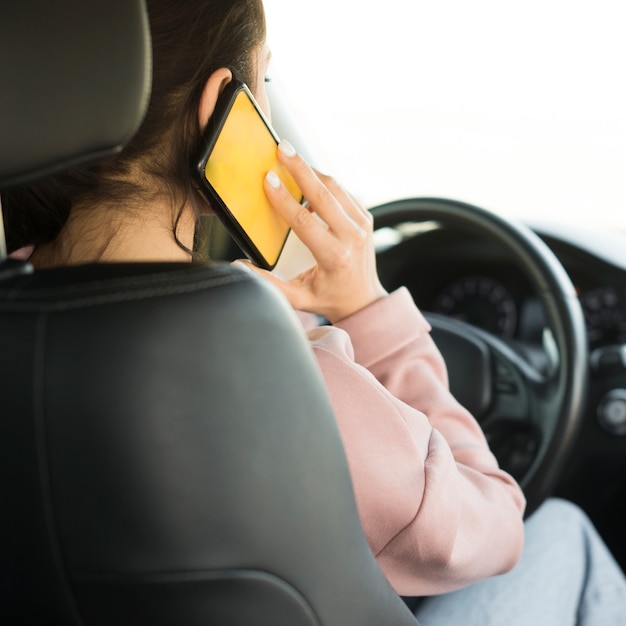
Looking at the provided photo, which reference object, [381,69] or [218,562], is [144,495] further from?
[381,69]

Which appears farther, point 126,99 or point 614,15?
point 614,15

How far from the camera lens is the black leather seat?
0.56m

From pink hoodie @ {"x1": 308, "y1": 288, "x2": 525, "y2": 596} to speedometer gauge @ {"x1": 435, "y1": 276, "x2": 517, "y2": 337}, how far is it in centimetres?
87

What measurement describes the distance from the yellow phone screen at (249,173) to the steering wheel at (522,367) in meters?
0.51

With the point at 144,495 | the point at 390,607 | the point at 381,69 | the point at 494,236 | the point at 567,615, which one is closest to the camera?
the point at 144,495

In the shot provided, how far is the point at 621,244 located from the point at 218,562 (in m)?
1.37

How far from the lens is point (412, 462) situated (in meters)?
0.75

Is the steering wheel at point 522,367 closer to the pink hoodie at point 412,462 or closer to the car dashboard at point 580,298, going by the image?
the car dashboard at point 580,298

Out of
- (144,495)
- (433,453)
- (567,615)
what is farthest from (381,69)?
(144,495)

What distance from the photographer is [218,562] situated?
60 centimetres

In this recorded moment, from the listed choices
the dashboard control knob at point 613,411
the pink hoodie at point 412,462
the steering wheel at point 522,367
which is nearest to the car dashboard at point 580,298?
the dashboard control knob at point 613,411

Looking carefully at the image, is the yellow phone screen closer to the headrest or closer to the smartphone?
the smartphone

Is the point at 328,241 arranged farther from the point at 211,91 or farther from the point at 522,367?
the point at 522,367

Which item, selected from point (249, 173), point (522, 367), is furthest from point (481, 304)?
point (249, 173)
